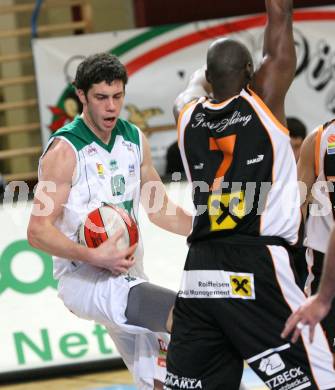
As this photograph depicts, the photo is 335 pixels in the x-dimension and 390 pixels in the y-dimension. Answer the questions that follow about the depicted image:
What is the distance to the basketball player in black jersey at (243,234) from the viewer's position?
372cm

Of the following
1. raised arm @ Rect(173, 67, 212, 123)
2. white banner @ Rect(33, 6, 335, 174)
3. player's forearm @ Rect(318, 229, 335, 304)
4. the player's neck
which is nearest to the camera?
player's forearm @ Rect(318, 229, 335, 304)

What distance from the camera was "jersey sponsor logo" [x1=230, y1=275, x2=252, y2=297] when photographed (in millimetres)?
3738

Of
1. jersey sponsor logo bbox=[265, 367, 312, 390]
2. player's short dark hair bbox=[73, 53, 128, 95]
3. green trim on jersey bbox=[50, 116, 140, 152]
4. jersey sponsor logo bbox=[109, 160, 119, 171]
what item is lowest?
jersey sponsor logo bbox=[265, 367, 312, 390]

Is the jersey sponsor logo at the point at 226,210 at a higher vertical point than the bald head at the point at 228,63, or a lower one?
lower

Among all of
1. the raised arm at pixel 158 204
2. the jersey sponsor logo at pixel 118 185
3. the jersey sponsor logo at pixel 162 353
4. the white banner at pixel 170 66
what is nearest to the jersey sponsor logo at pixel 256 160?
the jersey sponsor logo at pixel 118 185

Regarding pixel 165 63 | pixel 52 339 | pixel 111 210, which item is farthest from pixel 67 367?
pixel 165 63

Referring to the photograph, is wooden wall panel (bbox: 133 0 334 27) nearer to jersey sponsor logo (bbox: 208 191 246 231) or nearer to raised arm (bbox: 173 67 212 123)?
raised arm (bbox: 173 67 212 123)

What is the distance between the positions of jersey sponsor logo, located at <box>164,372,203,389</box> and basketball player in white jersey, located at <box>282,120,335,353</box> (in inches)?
45.0

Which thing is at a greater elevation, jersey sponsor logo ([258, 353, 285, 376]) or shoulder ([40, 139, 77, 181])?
shoulder ([40, 139, 77, 181])

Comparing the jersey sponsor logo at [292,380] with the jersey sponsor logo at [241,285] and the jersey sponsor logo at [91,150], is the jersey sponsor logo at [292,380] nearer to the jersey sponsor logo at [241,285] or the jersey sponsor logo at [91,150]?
the jersey sponsor logo at [241,285]

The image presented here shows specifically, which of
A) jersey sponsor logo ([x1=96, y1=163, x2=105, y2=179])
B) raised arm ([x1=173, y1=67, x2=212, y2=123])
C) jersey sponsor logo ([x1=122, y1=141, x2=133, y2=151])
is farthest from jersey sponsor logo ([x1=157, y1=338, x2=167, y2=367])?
raised arm ([x1=173, y1=67, x2=212, y2=123])

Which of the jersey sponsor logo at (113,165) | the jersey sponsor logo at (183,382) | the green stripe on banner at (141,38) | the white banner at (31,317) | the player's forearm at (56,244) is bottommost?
the white banner at (31,317)

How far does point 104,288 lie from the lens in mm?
4602

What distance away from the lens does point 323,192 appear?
463 centimetres
